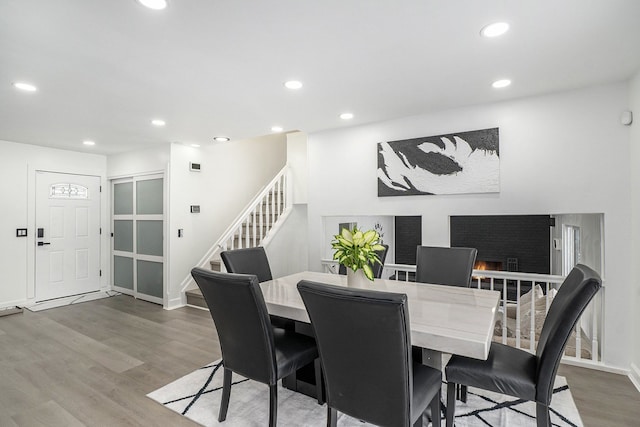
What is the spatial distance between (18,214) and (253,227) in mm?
3274

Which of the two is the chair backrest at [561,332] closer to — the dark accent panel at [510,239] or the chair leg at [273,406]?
the chair leg at [273,406]

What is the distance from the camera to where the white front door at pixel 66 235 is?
497 cm

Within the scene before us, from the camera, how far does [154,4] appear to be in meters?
1.64

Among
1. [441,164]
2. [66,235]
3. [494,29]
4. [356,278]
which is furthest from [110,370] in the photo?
[494,29]

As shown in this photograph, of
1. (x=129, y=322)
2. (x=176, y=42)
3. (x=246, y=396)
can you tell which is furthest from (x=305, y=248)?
(x=176, y=42)

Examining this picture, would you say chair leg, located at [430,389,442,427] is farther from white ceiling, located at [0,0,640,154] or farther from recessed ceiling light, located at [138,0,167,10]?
recessed ceiling light, located at [138,0,167,10]

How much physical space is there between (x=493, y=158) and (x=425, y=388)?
2.41m

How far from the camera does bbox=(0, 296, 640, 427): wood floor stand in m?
2.17

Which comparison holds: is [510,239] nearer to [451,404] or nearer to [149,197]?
[451,404]

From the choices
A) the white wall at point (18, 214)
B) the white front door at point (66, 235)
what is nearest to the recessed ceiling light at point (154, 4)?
the white wall at point (18, 214)

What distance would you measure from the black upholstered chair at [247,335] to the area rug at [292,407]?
191 mm

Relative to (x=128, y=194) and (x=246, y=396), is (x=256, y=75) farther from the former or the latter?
(x=128, y=194)

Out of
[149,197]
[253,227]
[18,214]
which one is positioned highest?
[149,197]

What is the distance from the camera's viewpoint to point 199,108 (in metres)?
3.28
